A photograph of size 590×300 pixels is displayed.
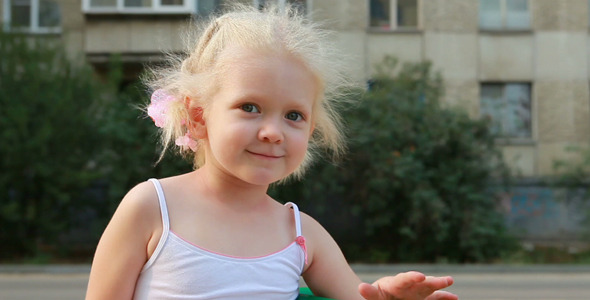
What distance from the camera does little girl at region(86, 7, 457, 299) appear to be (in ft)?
4.54

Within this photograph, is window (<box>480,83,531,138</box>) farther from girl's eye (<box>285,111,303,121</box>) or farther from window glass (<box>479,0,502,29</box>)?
girl's eye (<box>285,111,303,121</box>)

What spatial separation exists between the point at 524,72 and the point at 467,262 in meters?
6.32

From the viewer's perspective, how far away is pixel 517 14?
18.2 meters

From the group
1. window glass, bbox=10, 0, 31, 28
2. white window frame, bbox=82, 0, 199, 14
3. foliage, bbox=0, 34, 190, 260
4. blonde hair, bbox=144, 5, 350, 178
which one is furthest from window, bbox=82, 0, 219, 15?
blonde hair, bbox=144, 5, 350, 178

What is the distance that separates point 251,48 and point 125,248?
0.47 metres

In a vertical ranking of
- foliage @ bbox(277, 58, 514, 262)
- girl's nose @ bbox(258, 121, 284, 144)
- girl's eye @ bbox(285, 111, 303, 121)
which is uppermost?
girl's eye @ bbox(285, 111, 303, 121)

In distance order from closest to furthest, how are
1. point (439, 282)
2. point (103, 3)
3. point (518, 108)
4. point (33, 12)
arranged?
1. point (439, 282)
2. point (103, 3)
3. point (33, 12)
4. point (518, 108)

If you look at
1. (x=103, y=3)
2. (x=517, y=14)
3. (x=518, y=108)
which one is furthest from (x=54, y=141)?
(x=517, y=14)

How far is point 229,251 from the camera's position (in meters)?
1.41

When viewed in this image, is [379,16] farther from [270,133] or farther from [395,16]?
[270,133]

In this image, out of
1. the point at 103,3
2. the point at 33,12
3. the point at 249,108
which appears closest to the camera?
the point at 249,108

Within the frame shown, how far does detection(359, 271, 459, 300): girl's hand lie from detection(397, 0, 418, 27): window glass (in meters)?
17.3

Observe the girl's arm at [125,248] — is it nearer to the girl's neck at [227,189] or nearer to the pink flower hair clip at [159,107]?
the girl's neck at [227,189]

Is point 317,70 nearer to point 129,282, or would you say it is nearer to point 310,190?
point 129,282
